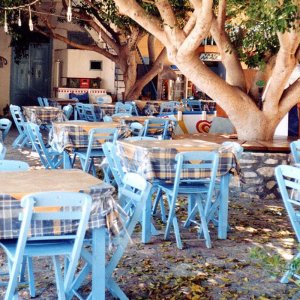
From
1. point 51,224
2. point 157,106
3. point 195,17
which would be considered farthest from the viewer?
→ point 157,106

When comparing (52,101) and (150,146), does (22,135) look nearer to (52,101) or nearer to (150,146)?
(52,101)

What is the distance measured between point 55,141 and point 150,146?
2.70m

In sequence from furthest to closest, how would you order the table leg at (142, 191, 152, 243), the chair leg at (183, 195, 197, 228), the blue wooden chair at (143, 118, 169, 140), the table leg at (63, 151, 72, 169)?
1. the blue wooden chair at (143, 118, 169, 140)
2. the table leg at (63, 151, 72, 169)
3. the chair leg at (183, 195, 197, 228)
4. the table leg at (142, 191, 152, 243)

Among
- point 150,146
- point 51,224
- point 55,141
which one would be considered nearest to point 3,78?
point 55,141

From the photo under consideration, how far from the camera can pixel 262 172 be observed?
7762 millimetres

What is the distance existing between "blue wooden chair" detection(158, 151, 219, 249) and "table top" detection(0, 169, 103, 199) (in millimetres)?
1209

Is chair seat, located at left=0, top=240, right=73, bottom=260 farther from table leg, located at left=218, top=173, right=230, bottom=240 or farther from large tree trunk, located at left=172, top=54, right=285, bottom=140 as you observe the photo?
large tree trunk, located at left=172, top=54, right=285, bottom=140

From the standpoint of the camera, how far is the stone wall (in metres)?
7.75

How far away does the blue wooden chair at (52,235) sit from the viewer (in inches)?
129

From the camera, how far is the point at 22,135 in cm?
1182

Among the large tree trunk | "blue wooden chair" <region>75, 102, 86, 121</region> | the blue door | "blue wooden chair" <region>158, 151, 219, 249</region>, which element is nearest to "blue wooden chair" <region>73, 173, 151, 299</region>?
"blue wooden chair" <region>158, 151, 219, 249</region>

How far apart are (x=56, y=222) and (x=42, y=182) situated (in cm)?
49

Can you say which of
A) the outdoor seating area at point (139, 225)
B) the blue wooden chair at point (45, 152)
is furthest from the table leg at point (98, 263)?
the blue wooden chair at point (45, 152)

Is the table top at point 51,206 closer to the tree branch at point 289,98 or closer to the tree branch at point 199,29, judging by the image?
the tree branch at point 199,29
